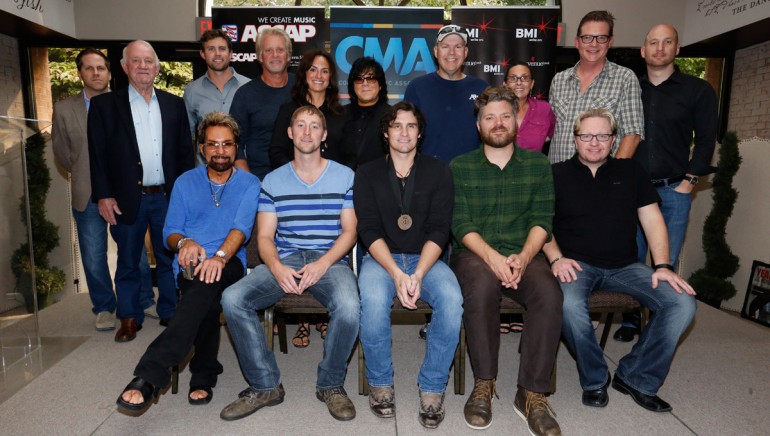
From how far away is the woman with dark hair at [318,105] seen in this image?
3197mm

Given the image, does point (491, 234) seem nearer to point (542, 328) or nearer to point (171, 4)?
point (542, 328)

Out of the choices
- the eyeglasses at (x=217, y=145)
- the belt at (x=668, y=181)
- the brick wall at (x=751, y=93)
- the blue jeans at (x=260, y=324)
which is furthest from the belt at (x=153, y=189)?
the brick wall at (x=751, y=93)

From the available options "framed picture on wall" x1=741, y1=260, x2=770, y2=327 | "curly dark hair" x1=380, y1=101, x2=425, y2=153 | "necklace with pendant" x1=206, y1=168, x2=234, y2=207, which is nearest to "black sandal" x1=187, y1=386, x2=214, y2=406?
"necklace with pendant" x1=206, y1=168, x2=234, y2=207

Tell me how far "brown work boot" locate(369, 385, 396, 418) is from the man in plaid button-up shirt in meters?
1.94

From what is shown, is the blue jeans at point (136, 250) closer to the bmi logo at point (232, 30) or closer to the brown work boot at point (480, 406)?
the brown work boot at point (480, 406)

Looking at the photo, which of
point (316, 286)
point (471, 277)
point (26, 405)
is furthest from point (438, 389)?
point (26, 405)

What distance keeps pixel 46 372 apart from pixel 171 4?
14.9 feet

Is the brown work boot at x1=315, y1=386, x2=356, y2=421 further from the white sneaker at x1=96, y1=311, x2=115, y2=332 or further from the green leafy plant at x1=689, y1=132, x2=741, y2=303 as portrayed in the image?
the green leafy plant at x1=689, y1=132, x2=741, y2=303

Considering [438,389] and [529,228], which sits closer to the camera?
[438,389]

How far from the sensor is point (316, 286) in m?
2.59

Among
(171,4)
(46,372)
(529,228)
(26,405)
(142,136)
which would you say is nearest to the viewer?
(26,405)

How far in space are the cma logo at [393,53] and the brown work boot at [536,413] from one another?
4024 mm

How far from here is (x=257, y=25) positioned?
548 cm

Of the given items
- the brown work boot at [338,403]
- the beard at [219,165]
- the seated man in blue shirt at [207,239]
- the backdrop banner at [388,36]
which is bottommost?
the brown work boot at [338,403]
